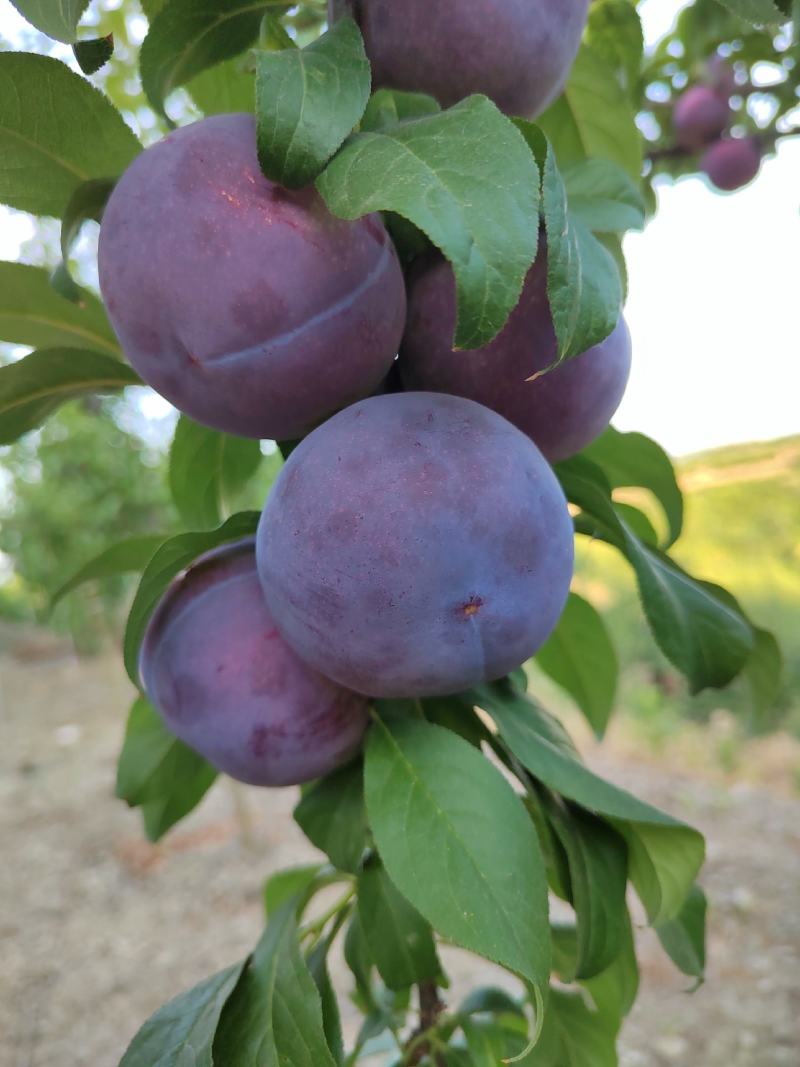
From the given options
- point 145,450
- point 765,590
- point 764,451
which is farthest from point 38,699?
point 764,451

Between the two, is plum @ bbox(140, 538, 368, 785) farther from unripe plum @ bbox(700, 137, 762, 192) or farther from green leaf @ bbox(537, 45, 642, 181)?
unripe plum @ bbox(700, 137, 762, 192)

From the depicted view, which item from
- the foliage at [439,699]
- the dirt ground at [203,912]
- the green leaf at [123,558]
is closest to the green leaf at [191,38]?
the foliage at [439,699]

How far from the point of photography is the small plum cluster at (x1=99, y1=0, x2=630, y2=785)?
42 centimetres

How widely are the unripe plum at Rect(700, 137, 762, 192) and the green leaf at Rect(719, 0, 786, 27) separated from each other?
1.57 m

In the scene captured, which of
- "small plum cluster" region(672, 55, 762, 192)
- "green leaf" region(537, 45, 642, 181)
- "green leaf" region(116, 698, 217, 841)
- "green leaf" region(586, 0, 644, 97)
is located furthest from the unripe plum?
"green leaf" region(116, 698, 217, 841)

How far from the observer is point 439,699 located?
623 mm

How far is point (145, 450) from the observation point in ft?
15.5

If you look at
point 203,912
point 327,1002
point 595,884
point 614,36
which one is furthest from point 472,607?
point 203,912

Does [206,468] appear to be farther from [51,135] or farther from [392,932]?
[392,932]

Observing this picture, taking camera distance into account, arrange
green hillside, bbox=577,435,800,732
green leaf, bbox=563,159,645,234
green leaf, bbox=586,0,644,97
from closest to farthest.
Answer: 1. green leaf, bbox=563,159,645,234
2. green leaf, bbox=586,0,644,97
3. green hillside, bbox=577,435,800,732

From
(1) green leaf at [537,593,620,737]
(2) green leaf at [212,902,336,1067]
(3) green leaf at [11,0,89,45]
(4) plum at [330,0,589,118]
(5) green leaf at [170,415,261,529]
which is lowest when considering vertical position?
(2) green leaf at [212,902,336,1067]

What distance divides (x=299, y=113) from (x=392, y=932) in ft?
1.94

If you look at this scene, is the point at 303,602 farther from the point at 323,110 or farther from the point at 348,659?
the point at 323,110

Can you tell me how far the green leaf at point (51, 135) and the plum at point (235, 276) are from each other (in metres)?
0.10
